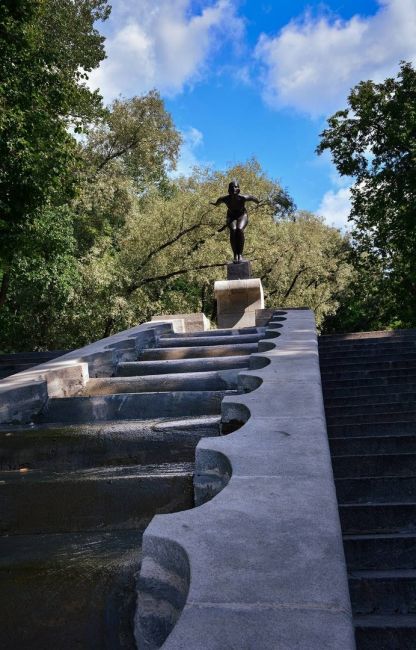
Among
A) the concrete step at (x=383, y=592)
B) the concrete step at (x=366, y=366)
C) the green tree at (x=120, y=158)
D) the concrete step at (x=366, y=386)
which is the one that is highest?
the green tree at (x=120, y=158)

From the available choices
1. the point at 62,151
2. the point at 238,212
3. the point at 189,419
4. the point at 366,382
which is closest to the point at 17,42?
the point at 62,151

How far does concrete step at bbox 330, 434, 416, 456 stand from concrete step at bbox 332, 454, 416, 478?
14.5 inches

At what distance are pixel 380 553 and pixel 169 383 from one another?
303cm

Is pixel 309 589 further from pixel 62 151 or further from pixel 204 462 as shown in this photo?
pixel 62 151

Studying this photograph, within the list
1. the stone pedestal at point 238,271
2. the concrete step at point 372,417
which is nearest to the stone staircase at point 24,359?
the stone pedestal at point 238,271

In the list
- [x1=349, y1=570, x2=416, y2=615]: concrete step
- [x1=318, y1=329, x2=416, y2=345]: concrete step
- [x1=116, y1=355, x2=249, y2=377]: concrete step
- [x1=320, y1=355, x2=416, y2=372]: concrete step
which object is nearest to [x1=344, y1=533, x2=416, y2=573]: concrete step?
[x1=349, y1=570, x2=416, y2=615]: concrete step

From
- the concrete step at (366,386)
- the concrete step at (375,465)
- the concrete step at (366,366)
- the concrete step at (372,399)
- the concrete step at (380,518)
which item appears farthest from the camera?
the concrete step at (366,366)

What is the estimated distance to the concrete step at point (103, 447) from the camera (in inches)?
137

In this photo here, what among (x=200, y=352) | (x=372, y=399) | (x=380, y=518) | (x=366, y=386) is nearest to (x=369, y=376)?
(x=366, y=386)

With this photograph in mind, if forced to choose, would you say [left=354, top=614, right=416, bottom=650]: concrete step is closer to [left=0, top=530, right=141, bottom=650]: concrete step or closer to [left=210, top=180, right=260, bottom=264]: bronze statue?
[left=0, top=530, right=141, bottom=650]: concrete step

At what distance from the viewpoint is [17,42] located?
10.8 m

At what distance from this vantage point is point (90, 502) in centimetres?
285

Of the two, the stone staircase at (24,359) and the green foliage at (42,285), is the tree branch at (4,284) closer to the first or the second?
the green foliage at (42,285)

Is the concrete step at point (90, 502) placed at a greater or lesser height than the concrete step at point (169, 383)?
lesser
